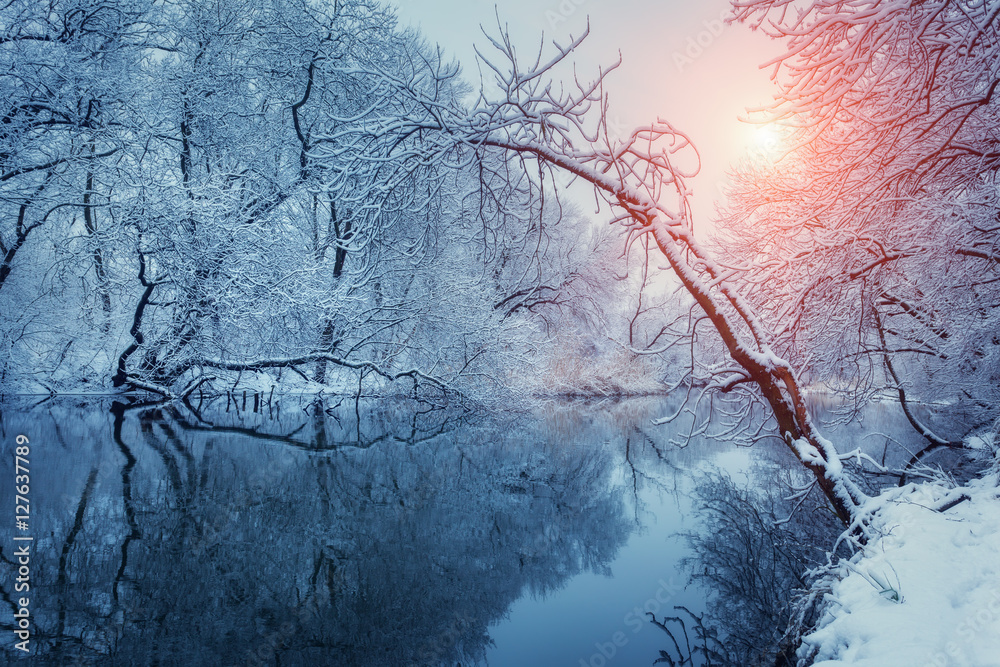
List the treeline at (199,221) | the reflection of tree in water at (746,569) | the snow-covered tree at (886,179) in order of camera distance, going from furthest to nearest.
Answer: the treeline at (199,221)
the snow-covered tree at (886,179)
the reflection of tree in water at (746,569)

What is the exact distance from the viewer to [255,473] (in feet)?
18.8

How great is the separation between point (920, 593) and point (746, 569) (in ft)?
5.30

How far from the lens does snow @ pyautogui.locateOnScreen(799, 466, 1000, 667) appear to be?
200 centimetres

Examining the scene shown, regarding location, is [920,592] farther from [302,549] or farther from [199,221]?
[199,221]

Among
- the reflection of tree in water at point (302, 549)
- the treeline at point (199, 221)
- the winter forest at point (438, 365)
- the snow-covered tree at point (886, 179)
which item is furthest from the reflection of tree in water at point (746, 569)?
the treeline at point (199, 221)

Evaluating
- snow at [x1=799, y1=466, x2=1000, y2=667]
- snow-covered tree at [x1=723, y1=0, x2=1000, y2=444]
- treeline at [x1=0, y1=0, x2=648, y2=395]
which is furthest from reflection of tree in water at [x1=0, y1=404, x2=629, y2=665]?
treeline at [x1=0, y1=0, x2=648, y2=395]

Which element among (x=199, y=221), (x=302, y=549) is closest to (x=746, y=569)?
(x=302, y=549)

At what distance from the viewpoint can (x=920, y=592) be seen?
7.98 ft

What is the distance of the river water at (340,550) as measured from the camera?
106 inches

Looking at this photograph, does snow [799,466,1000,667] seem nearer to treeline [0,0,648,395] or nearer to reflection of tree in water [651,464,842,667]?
reflection of tree in water [651,464,842,667]

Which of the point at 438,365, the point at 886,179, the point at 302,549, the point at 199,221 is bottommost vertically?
the point at 302,549

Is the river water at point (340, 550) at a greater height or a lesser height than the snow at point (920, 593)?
greater

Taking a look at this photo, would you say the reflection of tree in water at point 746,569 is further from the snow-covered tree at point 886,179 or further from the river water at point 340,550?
the snow-covered tree at point 886,179

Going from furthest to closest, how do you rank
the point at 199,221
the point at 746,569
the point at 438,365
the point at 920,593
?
the point at 438,365
the point at 199,221
the point at 746,569
the point at 920,593
